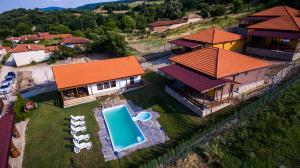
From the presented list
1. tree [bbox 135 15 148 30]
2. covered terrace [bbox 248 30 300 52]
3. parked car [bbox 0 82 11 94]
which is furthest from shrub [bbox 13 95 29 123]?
tree [bbox 135 15 148 30]

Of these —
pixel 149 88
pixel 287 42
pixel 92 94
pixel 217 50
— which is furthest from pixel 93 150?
pixel 287 42

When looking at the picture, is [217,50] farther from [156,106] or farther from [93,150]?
[93,150]

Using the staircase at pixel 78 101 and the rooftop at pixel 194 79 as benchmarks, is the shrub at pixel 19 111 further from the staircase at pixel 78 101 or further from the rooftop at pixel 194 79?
the rooftop at pixel 194 79

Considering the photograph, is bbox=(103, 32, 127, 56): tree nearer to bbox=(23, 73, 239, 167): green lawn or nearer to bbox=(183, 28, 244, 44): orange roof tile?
bbox=(183, 28, 244, 44): orange roof tile

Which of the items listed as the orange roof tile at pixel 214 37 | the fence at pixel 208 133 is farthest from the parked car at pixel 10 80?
the orange roof tile at pixel 214 37

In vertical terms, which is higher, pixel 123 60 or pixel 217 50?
pixel 217 50
